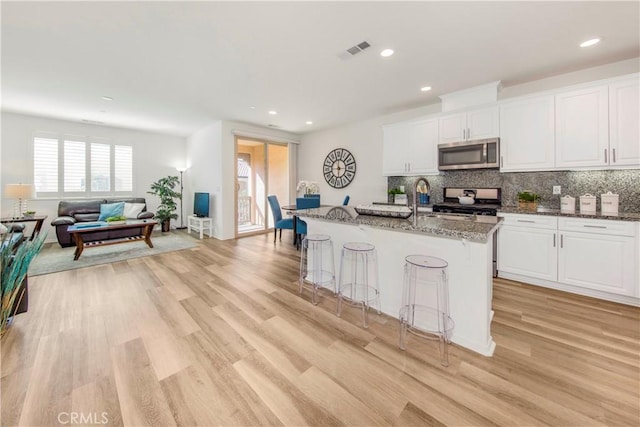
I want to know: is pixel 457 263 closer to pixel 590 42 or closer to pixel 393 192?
pixel 590 42

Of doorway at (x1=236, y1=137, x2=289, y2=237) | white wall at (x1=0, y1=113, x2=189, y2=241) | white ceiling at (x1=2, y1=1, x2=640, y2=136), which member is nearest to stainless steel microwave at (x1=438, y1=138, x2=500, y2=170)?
white ceiling at (x1=2, y1=1, x2=640, y2=136)

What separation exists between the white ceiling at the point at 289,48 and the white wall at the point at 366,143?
16 centimetres

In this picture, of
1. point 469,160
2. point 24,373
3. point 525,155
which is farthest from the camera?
point 469,160

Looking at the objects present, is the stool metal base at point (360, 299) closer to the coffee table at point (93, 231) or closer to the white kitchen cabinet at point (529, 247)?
the white kitchen cabinet at point (529, 247)

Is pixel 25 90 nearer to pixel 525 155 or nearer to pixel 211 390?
pixel 211 390

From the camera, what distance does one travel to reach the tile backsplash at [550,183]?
2.87 meters

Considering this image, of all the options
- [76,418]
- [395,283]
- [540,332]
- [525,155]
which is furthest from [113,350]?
[525,155]

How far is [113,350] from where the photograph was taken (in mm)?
1875

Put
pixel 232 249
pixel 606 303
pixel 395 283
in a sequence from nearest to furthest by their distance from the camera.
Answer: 1. pixel 395 283
2. pixel 606 303
3. pixel 232 249

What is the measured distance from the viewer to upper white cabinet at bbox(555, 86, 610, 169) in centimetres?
277

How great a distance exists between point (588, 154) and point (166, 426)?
464 cm

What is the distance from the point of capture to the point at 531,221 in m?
3.02

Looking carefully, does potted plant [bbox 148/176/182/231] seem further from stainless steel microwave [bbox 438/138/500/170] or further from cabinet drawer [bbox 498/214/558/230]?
cabinet drawer [bbox 498/214/558/230]

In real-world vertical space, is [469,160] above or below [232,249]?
above
